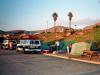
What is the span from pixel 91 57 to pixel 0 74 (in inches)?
525

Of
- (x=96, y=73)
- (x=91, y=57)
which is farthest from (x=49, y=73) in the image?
(x=91, y=57)

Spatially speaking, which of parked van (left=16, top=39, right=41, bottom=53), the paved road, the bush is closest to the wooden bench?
the bush

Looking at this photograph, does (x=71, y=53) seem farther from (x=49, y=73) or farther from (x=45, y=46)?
(x=49, y=73)

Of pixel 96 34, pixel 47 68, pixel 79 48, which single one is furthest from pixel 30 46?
pixel 47 68

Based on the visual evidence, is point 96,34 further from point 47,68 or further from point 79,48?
point 47,68

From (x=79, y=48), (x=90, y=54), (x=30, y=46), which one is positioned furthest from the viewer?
(x=30, y=46)

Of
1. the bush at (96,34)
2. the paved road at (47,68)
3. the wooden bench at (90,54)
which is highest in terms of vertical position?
the bush at (96,34)

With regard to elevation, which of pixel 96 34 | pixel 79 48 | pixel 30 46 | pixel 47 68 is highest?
pixel 96 34

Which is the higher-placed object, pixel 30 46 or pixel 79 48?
pixel 30 46

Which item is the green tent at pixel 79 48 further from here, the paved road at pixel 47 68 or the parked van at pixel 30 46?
the paved road at pixel 47 68

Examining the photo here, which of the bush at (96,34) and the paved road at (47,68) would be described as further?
the bush at (96,34)

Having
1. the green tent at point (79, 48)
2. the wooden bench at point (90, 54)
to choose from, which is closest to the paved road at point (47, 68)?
the wooden bench at point (90, 54)

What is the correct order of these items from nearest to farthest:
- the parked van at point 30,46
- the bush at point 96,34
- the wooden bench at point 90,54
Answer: the wooden bench at point 90,54 < the bush at point 96,34 < the parked van at point 30,46

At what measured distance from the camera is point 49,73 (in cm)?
1544
